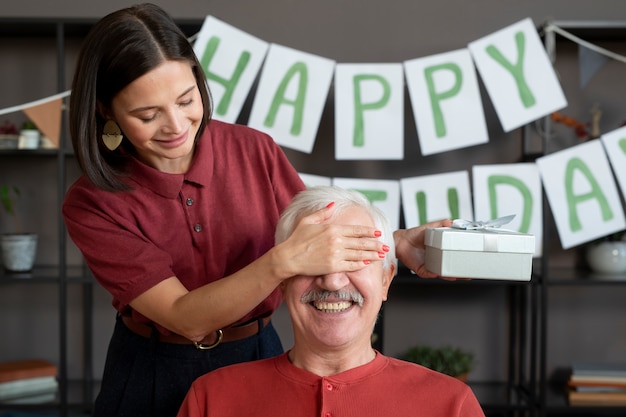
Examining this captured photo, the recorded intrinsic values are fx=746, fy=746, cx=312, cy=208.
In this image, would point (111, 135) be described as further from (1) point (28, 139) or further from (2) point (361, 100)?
(1) point (28, 139)

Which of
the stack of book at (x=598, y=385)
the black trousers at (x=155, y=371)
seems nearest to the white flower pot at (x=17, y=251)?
the black trousers at (x=155, y=371)

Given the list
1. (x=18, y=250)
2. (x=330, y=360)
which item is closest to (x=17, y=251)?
(x=18, y=250)

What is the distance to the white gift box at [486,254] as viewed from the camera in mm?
1244

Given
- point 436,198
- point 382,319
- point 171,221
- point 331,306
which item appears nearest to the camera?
point 331,306

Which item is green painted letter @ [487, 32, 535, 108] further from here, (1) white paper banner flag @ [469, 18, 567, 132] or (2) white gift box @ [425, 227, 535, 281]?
(2) white gift box @ [425, 227, 535, 281]

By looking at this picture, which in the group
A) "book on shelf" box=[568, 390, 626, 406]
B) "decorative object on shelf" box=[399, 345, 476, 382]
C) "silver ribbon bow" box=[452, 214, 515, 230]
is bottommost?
"book on shelf" box=[568, 390, 626, 406]

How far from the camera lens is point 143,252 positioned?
1.43 meters

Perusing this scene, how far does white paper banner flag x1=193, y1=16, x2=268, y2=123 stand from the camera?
2.62 m

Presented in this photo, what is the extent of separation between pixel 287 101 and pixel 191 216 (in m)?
1.25

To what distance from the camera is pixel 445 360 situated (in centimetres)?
284

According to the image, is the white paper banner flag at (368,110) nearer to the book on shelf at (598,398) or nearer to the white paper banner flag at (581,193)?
the white paper banner flag at (581,193)

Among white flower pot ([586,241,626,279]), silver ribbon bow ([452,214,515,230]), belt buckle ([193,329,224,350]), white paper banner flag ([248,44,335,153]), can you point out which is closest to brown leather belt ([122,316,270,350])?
belt buckle ([193,329,224,350])

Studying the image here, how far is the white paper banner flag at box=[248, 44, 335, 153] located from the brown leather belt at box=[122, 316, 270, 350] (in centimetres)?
119

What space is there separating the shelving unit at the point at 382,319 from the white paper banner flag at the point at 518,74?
132 mm
